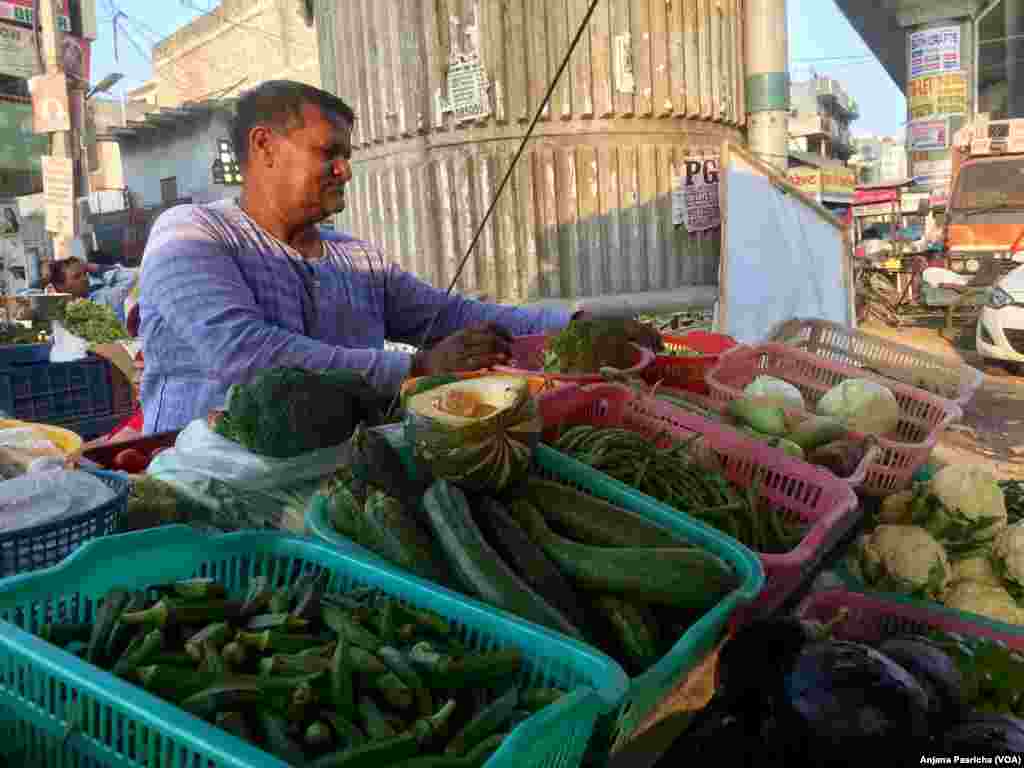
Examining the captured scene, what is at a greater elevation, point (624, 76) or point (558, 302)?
point (624, 76)

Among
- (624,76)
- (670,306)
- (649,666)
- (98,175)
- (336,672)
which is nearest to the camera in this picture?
(336,672)

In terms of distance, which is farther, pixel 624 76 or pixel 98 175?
pixel 98 175

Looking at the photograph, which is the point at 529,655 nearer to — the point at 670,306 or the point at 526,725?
the point at 526,725

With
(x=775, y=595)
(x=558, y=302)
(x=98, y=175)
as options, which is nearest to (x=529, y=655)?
(x=775, y=595)

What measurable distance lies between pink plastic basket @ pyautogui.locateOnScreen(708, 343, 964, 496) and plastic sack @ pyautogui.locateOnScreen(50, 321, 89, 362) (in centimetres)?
475

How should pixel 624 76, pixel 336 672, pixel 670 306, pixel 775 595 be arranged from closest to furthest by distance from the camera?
→ pixel 336 672 < pixel 775 595 < pixel 624 76 < pixel 670 306

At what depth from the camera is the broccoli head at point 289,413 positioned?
6.22 feet

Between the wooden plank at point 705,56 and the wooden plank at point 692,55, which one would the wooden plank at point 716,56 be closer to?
the wooden plank at point 705,56

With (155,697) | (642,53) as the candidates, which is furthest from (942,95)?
(155,697)

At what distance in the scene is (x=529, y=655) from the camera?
1.23 m

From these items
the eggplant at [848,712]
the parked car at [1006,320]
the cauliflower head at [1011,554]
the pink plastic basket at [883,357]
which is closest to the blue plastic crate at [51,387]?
the pink plastic basket at [883,357]

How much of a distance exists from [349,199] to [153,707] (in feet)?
21.5

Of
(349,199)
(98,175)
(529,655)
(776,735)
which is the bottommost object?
(776,735)

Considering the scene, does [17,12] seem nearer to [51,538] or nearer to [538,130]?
[538,130]
